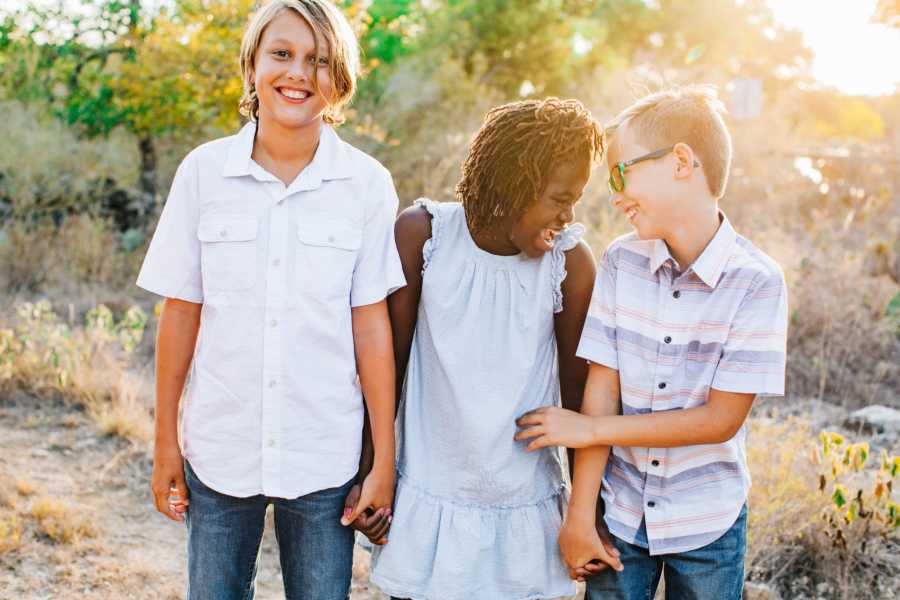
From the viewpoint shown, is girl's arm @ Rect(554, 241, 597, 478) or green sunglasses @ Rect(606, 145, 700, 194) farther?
girl's arm @ Rect(554, 241, 597, 478)

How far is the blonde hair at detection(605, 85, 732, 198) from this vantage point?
1.61 meters

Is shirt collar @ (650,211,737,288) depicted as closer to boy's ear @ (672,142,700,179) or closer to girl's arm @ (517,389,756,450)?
boy's ear @ (672,142,700,179)

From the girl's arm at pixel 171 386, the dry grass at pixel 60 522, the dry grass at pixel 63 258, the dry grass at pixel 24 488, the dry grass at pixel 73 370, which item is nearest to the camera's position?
the girl's arm at pixel 171 386

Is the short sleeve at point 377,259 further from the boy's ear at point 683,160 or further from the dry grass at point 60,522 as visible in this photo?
the dry grass at point 60,522

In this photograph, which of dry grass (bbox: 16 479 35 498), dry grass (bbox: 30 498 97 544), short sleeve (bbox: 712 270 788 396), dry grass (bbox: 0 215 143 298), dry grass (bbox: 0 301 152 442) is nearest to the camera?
short sleeve (bbox: 712 270 788 396)

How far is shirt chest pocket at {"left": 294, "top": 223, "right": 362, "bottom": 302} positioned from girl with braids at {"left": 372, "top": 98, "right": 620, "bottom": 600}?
0.48ft

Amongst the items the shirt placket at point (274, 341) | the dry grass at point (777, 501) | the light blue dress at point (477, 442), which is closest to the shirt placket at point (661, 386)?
the light blue dress at point (477, 442)

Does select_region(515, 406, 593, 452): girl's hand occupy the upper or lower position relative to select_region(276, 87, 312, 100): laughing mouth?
lower

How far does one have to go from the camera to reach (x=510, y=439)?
1.72 metres

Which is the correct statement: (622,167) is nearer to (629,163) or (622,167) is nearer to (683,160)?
(629,163)

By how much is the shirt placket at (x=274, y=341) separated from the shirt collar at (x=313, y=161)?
58 mm

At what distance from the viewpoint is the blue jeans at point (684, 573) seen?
1654 mm

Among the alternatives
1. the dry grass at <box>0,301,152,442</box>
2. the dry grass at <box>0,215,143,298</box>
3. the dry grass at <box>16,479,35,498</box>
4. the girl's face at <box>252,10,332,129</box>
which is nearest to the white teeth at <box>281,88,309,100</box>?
the girl's face at <box>252,10,332,129</box>

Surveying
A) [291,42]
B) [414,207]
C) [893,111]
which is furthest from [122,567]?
[893,111]
